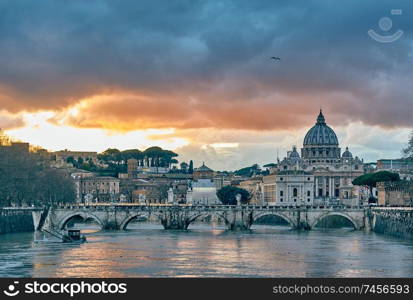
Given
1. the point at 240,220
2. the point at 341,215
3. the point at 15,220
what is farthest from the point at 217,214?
the point at 15,220

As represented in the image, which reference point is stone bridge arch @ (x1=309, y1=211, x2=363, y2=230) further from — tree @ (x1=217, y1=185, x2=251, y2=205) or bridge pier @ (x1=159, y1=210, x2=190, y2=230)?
tree @ (x1=217, y1=185, x2=251, y2=205)

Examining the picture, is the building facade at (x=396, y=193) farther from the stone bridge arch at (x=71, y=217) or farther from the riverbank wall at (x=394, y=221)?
the stone bridge arch at (x=71, y=217)

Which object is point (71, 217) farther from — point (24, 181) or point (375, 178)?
point (375, 178)

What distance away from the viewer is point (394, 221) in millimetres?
93062

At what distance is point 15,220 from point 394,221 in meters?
32.4

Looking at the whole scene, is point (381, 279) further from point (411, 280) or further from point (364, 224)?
point (364, 224)

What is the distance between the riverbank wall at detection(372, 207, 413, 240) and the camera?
3428 inches

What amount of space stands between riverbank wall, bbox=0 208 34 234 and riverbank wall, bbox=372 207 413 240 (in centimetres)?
3070

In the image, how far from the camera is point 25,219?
102 m

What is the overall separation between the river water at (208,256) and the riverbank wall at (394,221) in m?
1.38

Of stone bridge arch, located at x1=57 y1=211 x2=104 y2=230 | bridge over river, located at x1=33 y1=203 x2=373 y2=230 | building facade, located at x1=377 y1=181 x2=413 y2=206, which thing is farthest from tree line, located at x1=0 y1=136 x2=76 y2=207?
building facade, located at x1=377 y1=181 x2=413 y2=206

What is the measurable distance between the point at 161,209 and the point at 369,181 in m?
53.1

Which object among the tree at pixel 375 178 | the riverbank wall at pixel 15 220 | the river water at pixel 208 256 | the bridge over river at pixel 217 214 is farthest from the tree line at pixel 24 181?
the tree at pixel 375 178

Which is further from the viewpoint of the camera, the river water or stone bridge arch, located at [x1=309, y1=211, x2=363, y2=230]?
stone bridge arch, located at [x1=309, y1=211, x2=363, y2=230]
